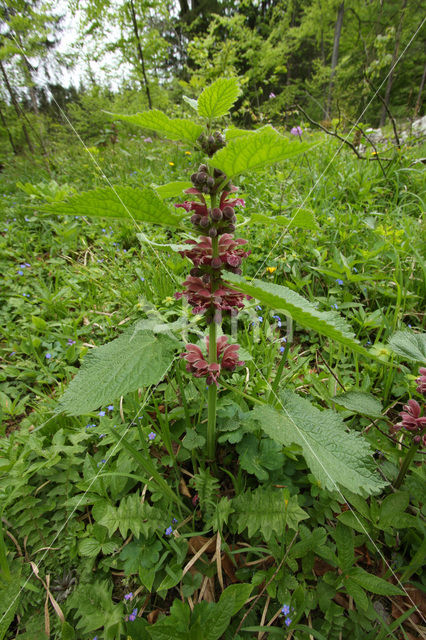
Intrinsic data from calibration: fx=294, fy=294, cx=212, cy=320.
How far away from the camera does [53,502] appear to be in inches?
51.6

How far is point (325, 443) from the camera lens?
0.97 metres

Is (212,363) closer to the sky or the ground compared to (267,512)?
Result: closer to the sky

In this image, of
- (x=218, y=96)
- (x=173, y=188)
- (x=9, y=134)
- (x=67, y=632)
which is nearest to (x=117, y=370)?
(x=173, y=188)

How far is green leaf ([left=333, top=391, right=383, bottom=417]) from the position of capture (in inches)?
46.4

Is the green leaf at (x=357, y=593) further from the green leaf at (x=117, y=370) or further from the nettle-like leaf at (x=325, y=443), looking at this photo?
the green leaf at (x=117, y=370)

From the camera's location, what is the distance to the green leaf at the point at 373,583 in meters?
0.94

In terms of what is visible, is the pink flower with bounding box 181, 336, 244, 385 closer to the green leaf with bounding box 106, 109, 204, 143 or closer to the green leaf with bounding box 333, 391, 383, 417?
the green leaf with bounding box 333, 391, 383, 417

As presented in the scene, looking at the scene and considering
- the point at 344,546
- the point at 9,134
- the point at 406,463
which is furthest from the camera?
the point at 9,134

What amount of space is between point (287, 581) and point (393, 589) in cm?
33

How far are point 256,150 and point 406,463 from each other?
1.25m

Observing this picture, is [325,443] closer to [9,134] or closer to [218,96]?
[218,96]

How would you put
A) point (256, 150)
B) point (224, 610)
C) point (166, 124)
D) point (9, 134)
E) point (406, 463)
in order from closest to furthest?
point (256, 150) → point (166, 124) → point (224, 610) → point (406, 463) → point (9, 134)

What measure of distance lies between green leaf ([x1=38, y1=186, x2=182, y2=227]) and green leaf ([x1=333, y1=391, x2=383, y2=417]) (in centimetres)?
99

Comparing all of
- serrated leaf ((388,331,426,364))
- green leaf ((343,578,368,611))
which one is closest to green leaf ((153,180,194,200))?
serrated leaf ((388,331,426,364))
